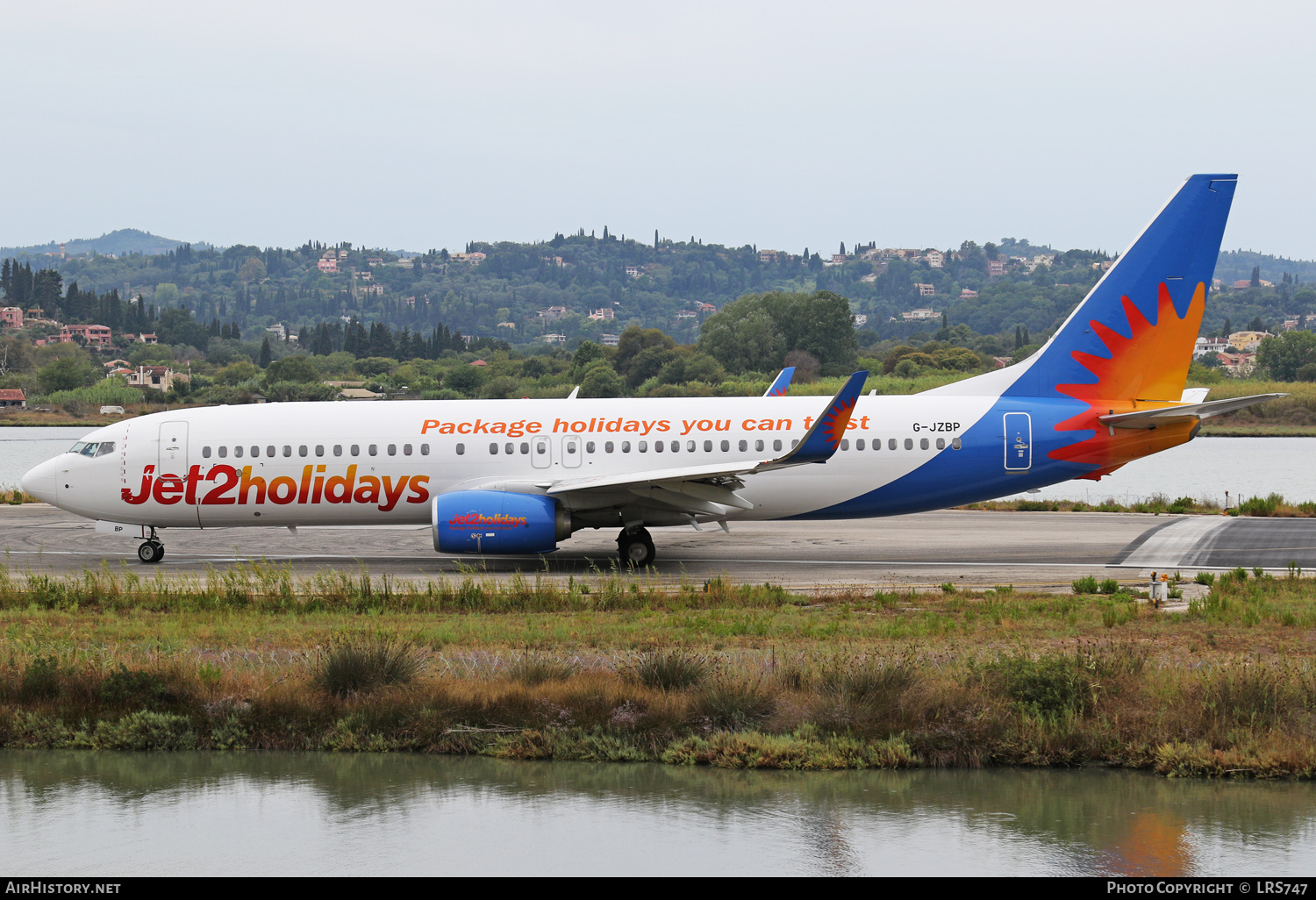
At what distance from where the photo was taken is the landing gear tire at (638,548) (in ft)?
79.5

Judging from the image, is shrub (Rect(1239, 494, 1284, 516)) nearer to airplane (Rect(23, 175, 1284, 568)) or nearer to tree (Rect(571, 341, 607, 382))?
airplane (Rect(23, 175, 1284, 568))

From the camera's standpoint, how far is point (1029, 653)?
14000 millimetres

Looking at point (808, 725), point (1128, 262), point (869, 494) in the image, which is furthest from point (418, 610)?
point (1128, 262)

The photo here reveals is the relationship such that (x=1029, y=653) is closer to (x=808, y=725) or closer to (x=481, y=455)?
(x=808, y=725)

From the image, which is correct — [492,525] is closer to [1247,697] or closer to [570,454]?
[570,454]

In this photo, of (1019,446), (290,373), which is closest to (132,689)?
(1019,446)

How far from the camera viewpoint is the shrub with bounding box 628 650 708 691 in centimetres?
1276

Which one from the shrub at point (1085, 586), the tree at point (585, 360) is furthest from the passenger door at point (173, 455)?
the tree at point (585, 360)

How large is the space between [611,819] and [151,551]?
18.7 m

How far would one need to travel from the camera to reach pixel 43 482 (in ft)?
82.4

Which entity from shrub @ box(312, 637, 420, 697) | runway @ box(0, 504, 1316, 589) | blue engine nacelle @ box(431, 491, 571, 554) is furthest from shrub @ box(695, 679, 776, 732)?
blue engine nacelle @ box(431, 491, 571, 554)
